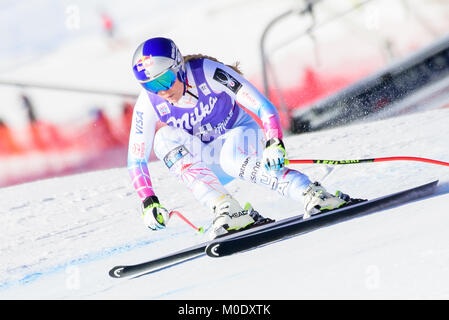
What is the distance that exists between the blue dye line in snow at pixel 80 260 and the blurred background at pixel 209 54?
272 cm

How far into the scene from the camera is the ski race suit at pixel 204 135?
11.6ft

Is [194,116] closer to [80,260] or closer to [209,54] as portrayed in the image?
[80,260]

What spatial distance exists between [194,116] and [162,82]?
0.34m

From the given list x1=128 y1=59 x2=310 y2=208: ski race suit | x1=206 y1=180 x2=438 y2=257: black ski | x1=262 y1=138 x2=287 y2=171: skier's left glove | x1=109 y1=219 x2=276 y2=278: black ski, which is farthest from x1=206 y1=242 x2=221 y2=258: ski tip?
x1=262 y1=138 x2=287 y2=171: skier's left glove

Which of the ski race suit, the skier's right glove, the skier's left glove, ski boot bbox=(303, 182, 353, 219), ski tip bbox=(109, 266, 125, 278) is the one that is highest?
the ski race suit

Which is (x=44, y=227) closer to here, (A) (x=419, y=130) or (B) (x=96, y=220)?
(B) (x=96, y=220)

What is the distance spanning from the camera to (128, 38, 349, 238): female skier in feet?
11.3

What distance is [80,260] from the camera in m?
4.47

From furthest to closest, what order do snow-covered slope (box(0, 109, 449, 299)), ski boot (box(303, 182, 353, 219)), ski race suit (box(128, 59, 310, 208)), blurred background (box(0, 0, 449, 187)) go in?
blurred background (box(0, 0, 449, 187)) → ski race suit (box(128, 59, 310, 208)) → ski boot (box(303, 182, 353, 219)) → snow-covered slope (box(0, 109, 449, 299))

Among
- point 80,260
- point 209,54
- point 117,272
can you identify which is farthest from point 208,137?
point 209,54

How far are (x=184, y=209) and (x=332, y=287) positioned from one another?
3206mm

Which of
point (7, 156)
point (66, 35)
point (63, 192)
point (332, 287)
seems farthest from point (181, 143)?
point (66, 35)

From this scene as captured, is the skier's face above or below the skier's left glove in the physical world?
above

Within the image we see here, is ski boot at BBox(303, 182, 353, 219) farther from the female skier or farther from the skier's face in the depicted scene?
the skier's face
